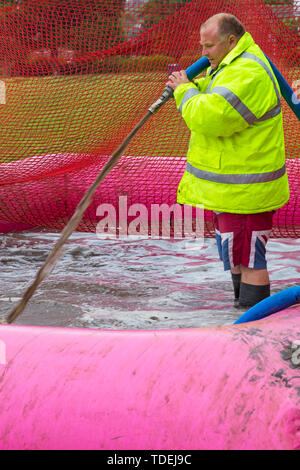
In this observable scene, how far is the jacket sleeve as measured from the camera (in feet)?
8.45

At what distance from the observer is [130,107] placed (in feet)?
13.3

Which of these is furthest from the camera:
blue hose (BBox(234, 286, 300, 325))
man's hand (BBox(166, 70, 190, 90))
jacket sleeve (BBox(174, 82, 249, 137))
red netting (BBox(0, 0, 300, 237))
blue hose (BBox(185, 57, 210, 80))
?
red netting (BBox(0, 0, 300, 237))

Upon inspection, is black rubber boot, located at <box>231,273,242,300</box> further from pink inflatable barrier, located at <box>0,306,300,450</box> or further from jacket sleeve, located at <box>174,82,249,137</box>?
pink inflatable barrier, located at <box>0,306,300,450</box>

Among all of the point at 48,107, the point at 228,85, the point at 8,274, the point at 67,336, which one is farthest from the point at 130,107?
the point at 67,336

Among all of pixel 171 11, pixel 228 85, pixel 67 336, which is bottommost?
pixel 67 336

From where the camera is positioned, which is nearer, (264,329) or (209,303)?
(264,329)

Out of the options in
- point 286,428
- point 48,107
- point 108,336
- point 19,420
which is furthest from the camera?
point 48,107

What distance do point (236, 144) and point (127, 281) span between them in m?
1.17

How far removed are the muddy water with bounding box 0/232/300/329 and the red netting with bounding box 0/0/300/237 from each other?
0.24m

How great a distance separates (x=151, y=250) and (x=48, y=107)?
3.76 ft

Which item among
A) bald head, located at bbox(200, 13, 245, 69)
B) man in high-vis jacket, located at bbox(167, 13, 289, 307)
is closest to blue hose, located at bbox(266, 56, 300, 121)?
man in high-vis jacket, located at bbox(167, 13, 289, 307)

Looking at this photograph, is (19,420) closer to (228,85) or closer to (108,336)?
(108,336)

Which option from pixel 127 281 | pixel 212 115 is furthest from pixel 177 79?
pixel 127 281

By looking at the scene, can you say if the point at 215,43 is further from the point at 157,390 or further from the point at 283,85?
the point at 157,390
